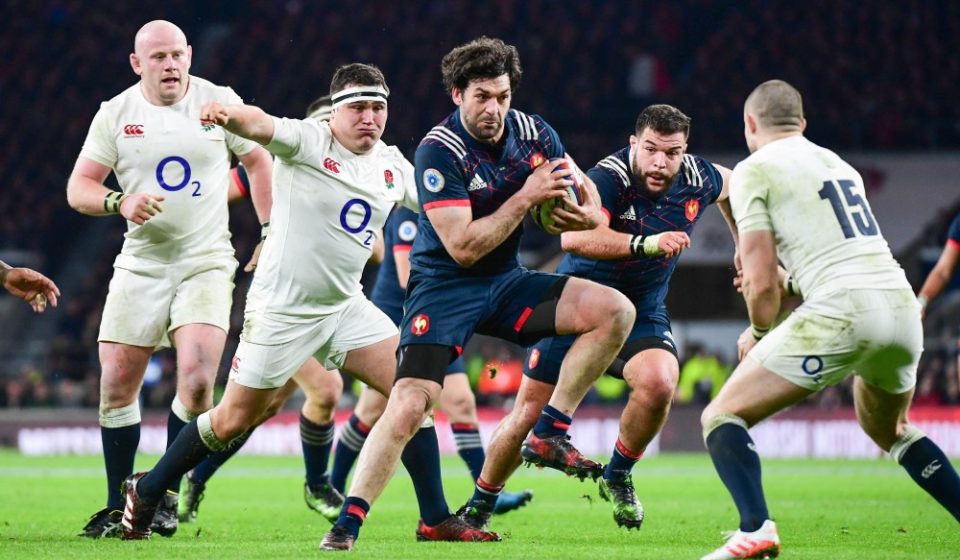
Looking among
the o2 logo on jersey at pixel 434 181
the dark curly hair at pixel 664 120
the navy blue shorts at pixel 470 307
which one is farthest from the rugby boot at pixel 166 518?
the dark curly hair at pixel 664 120

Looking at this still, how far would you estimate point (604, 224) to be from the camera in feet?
25.5

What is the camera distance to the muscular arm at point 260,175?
27.3 ft

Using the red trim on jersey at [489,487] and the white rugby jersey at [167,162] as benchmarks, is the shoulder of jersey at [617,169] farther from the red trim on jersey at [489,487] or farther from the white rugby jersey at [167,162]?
the white rugby jersey at [167,162]

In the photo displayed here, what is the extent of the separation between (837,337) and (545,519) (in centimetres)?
399

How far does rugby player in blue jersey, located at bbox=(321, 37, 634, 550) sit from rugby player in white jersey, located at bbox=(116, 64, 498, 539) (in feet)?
1.22

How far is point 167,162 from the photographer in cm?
802

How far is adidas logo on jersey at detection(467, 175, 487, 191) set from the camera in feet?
22.7

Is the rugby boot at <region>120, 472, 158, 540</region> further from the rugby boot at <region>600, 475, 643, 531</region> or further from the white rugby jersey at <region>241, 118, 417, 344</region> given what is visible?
the rugby boot at <region>600, 475, 643, 531</region>

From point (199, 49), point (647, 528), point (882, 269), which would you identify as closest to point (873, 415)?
point (882, 269)

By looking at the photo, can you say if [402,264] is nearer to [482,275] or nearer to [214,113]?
[482,275]

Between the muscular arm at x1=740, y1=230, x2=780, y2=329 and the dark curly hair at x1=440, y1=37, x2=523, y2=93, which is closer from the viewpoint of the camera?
the muscular arm at x1=740, y1=230, x2=780, y2=329

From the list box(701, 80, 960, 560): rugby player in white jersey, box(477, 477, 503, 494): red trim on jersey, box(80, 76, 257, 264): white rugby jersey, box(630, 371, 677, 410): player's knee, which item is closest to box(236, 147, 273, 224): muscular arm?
box(80, 76, 257, 264): white rugby jersey

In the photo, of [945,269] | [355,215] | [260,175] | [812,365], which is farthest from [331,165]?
[945,269]

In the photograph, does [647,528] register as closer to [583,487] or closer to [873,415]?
[873,415]
